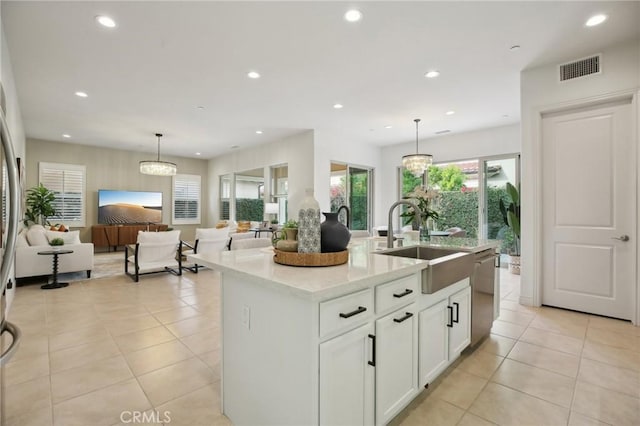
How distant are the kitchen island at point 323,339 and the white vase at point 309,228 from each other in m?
0.12

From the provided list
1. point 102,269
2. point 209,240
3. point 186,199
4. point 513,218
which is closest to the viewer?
point 513,218

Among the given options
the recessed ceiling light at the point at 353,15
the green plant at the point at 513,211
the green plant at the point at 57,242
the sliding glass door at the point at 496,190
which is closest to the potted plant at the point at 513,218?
the green plant at the point at 513,211

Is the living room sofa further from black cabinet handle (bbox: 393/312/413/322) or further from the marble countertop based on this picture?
black cabinet handle (bbox: 393/312/413/322)

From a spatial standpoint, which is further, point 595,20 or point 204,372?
point 595,20

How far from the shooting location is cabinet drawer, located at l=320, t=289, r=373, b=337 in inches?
48.7

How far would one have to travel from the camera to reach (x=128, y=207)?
28.3ft

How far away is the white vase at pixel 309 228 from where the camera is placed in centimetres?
162

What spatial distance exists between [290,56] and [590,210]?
3750 mm

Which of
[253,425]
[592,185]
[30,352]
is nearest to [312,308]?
[253,425]

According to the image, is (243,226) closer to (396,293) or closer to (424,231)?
(424,231)

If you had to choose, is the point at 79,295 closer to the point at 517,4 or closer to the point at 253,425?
the point at 253,425

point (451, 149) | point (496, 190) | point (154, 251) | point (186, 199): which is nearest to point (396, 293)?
point (154, 251)

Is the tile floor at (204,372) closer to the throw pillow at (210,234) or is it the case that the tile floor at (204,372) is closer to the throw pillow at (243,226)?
the throw pillow at (210,234)

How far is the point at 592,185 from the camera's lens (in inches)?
132
